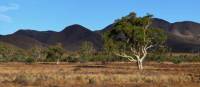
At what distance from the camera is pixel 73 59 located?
174125 millimetres

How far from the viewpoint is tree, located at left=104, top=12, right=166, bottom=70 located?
78500 mm

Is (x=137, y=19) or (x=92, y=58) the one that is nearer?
(x=137, y=19)

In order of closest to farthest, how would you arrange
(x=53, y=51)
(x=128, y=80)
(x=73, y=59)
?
1. (x=128, y=80)
2. (x=53, y=51)
3. (x=73, y=59)

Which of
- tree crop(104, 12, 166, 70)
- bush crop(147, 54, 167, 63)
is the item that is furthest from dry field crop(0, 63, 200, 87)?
bush crop(147, 54, 167, 63)

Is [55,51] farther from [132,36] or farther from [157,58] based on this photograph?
[132,36]

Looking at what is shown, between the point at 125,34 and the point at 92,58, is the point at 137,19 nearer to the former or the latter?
the point at 125,34

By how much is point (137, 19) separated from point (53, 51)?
7699 centimetres

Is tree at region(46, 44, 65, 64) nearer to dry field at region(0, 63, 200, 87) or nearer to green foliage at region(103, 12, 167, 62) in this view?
green foliage at region(103, 12, 167, 62)

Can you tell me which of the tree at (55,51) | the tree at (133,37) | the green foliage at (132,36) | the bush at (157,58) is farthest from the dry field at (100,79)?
the bush at (157,58)

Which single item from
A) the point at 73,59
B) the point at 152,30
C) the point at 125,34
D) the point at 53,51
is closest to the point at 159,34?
the point at 152,30

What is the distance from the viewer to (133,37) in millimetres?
79250

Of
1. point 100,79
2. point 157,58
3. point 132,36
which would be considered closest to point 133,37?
point 132,36

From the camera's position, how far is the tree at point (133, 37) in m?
78.5

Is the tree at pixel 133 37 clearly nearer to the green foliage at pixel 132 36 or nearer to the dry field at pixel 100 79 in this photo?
the green foliage at pixel 132 36
